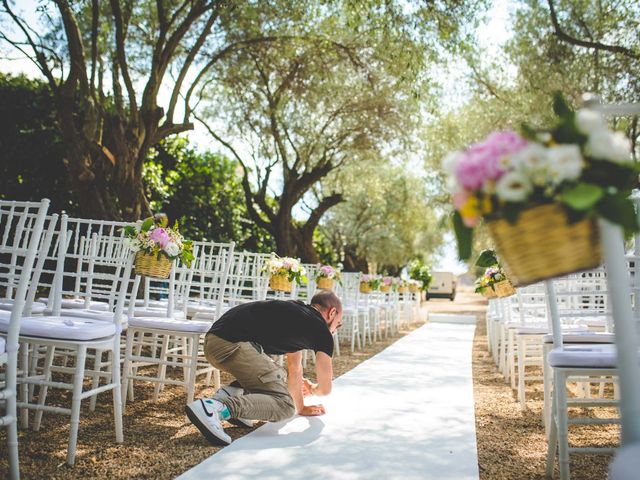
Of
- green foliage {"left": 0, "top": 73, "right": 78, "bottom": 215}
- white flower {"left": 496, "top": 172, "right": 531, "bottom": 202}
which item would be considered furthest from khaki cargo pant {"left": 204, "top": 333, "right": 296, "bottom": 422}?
green foliage {"left": 0, "top": 73, "right": 78, "bottom": 215}

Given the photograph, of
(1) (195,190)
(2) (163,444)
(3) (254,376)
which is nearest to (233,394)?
(3) (254,376)

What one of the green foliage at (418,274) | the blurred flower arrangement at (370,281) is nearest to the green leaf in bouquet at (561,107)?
the blurred flower arrangement at (370,281)

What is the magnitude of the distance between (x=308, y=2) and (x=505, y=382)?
5.86 meters

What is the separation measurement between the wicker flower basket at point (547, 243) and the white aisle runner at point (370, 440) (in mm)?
1633

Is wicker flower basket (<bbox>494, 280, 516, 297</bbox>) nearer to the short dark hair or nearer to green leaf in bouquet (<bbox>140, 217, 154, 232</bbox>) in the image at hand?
the short dark hair

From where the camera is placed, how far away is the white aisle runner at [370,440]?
8.96ft

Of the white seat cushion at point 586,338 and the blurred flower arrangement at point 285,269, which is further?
the blurred flower arrangement at point 285,269

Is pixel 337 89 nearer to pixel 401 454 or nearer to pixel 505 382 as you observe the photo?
pixel 505 382

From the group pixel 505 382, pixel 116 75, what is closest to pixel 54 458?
pixel 505 382

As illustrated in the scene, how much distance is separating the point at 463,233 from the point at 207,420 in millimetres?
2106

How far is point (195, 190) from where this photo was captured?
13492mm

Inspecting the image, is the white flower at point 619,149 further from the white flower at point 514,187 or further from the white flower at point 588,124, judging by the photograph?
the white flower at point 514,187

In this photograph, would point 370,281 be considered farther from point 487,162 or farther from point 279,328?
point 487,162

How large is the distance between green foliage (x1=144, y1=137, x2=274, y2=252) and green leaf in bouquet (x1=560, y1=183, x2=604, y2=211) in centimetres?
1154
